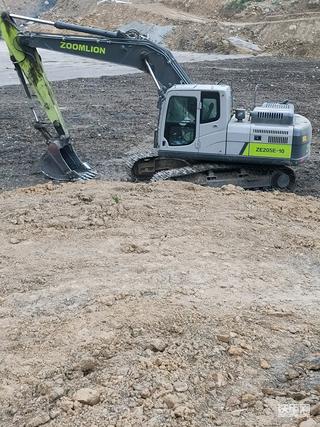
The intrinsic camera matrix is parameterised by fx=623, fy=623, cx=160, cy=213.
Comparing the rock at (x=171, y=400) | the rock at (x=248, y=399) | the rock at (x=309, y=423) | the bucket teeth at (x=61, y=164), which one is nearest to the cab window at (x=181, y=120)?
the bucket teeth at (x=61, y=164)

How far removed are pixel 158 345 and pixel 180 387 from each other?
70 centimetres

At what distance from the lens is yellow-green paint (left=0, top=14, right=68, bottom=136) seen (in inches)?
433

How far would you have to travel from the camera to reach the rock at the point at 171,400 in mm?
4656

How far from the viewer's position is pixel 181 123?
1100 cm

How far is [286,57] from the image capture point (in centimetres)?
3106

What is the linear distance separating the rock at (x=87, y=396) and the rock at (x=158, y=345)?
2.64 ft

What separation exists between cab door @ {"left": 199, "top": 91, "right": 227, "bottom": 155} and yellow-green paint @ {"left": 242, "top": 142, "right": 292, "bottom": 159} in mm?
473

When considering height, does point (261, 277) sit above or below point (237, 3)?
below

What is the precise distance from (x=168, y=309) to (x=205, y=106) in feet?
17.6

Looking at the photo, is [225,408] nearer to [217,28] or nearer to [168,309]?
[168,309]

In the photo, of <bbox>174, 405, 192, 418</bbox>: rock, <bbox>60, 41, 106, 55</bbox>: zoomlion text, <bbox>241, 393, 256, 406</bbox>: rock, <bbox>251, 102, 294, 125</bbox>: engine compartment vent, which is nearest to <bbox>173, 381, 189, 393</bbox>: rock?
<bbox>174, 405, 192, 418</bbox>: rock

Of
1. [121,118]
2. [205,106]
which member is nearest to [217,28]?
[121,118]

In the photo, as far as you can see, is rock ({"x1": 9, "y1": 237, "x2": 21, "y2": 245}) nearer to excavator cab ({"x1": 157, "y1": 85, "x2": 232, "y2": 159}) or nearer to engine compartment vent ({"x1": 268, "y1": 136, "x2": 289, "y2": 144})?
excavator cab ({"x1": 157, "y1": 85, "x2": 232, "y2": 159})

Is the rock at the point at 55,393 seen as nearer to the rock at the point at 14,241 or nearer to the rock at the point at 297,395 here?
the rock at the point at 297,395
